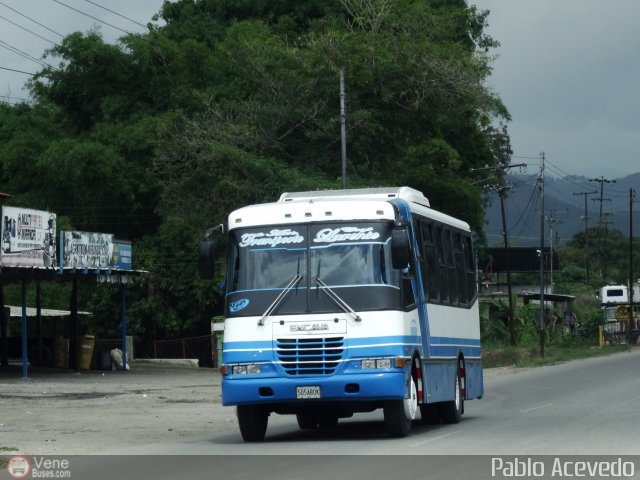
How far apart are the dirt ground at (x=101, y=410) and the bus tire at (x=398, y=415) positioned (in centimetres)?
341

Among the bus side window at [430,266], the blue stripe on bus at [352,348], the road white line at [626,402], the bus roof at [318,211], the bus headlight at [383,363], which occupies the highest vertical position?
the bus roof at [318,211]

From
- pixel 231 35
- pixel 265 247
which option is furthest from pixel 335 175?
pixel 265 247

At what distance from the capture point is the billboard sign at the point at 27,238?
112 ft

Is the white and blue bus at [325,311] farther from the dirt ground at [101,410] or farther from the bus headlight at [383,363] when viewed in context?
the dirt ground at [101,410]

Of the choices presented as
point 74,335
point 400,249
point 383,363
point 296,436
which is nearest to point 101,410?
point 296,436

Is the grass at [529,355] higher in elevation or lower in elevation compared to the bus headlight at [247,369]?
lower

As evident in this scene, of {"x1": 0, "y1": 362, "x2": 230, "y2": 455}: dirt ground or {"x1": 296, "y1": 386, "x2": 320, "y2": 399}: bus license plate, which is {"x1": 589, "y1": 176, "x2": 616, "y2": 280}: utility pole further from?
{"x1": 296, "y1": 386, "x2": 320, "y2": 399}: bus license plate

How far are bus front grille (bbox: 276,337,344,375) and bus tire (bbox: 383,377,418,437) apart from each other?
102 cm

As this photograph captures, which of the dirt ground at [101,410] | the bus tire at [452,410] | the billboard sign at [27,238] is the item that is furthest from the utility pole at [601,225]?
the bus tire at [452,410]

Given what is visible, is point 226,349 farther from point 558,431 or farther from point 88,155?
point 88,155

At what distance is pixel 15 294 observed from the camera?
211 ft

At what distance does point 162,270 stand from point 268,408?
3761cm

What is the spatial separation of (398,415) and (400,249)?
87.1 inches

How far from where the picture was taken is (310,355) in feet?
53.3
